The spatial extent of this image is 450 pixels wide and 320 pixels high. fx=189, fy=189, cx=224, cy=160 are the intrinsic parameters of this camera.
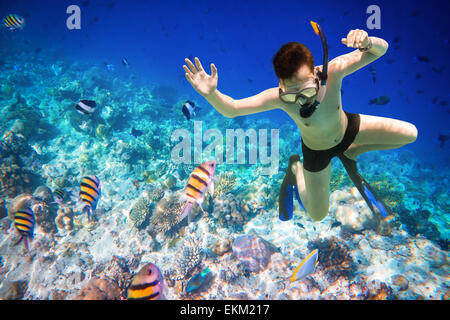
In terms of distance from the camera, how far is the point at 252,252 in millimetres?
4637

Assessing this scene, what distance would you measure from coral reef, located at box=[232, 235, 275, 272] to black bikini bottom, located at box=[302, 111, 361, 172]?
2.65m

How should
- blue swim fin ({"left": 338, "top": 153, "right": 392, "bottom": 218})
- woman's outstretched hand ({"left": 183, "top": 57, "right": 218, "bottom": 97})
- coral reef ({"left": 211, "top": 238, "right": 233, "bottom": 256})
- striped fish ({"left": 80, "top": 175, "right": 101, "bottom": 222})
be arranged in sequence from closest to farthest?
woman's outstretched hand ({"left": 183, "top": 57, "right": 218, "bottom": 97}) → blue swim fin ({"left": 338, "top": 153, "right": 392, "bottom": 218}) → striped fish ({"left": 80, "top": 175, "right": 101, "bottom": 222}) → coral reef ({"left": 211, "top": 238, "right": 233, "bottom": 256})

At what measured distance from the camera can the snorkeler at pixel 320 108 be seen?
1.82 m

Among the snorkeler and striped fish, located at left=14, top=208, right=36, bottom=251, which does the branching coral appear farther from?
the snorkeler

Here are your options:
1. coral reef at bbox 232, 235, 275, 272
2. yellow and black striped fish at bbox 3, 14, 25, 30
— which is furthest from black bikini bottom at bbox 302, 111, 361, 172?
yellow and black striped fish at bbox 3, 14, 25, 30

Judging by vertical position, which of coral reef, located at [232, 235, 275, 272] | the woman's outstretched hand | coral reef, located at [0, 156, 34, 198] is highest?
coral reef, located at [0, 156, 34, 198]

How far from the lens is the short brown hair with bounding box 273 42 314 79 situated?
1.74 metres

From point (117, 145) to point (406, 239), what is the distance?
11474 mm

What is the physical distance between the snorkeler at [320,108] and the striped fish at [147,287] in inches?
91.3

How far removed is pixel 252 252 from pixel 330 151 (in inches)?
122

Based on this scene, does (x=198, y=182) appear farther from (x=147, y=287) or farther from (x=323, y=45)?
(x=323, y=45)

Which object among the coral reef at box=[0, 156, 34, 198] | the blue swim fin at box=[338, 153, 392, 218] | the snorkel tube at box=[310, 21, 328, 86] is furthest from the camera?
the coral reef at box=[0, 156, 34, 198]

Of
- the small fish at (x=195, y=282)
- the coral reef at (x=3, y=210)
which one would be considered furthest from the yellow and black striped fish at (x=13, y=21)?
the small fish at (x=195, y=282)

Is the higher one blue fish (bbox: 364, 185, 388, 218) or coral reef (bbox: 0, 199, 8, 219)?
coral reef (bbox: 0, 199, 8, 219)
